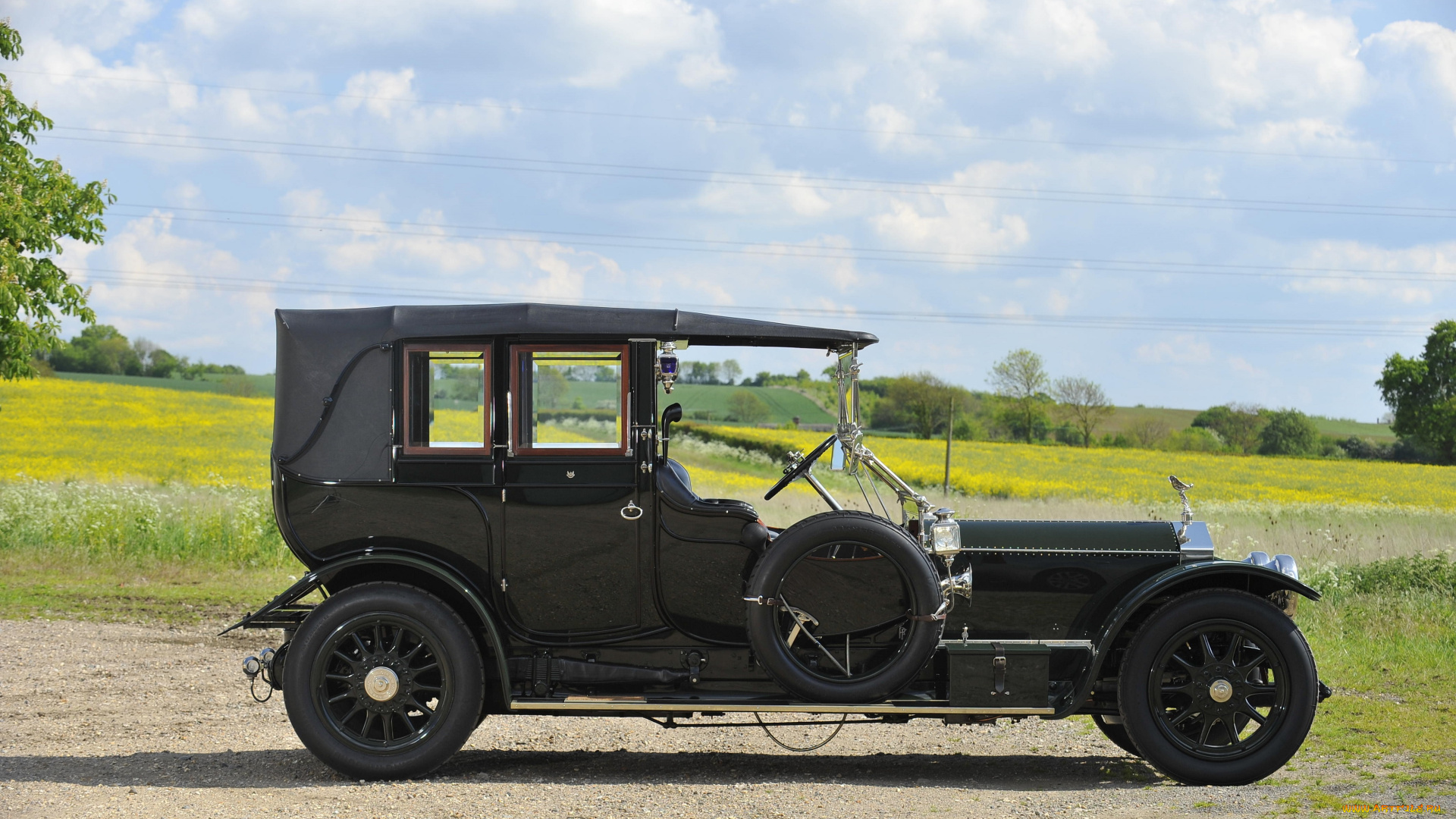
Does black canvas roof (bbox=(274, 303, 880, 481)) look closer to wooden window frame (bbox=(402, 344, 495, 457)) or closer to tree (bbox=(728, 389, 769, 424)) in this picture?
wooden window frame (bbox=(402, 344, 495, 457))

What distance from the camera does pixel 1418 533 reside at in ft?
58.5

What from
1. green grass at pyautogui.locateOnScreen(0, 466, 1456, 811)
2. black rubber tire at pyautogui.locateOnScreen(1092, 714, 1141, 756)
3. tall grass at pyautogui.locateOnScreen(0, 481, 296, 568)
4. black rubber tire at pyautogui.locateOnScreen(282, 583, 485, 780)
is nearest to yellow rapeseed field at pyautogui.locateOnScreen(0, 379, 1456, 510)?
green grass at pyautogui.locateOnScreen(0, 466, 1456, 811)

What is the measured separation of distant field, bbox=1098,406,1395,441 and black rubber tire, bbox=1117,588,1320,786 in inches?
1631

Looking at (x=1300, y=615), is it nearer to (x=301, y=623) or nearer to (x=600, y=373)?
(x=600, y=373)

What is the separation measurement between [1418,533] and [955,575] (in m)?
15.6

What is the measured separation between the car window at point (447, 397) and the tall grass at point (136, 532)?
1061 cm

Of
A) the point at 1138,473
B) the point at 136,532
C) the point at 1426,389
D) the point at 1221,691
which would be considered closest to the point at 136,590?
the point at 136,532

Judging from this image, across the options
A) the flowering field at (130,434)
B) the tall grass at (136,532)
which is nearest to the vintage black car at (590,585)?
the tall grass at (136,532)

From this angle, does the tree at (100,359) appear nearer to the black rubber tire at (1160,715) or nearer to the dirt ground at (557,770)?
the dirt ground at (557,770)

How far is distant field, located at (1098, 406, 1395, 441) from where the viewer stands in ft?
148

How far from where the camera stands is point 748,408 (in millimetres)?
36062

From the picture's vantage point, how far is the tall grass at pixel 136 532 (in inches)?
595

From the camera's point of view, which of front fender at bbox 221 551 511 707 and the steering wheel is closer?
front fender at bbox 221 551 511 707

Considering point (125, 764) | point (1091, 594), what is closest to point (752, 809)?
point (1091, 594)
